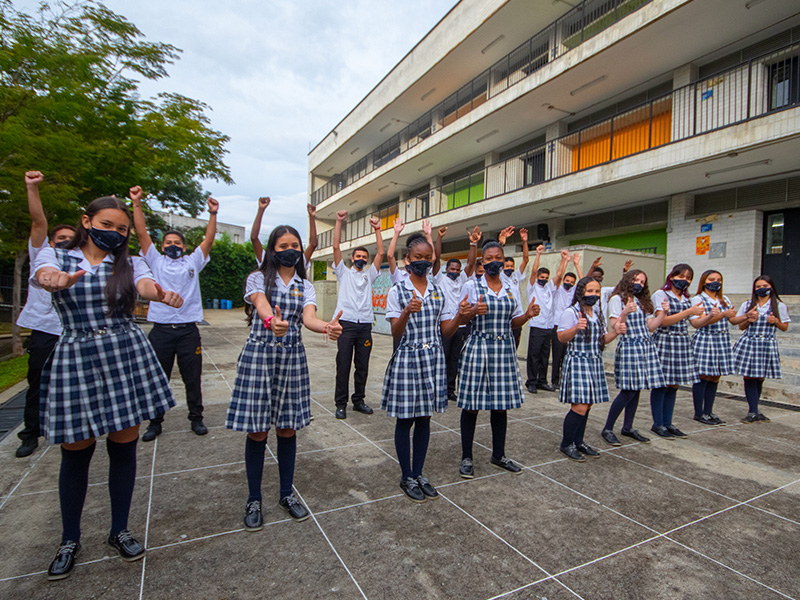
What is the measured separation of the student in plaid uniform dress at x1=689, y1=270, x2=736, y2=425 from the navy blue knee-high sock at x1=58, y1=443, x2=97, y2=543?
233 inches

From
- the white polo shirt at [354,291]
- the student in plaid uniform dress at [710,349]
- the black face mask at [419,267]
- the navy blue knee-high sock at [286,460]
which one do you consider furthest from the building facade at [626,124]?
the navy blue knee-high sock at [286,460]

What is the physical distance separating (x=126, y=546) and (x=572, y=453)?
342 centimetres

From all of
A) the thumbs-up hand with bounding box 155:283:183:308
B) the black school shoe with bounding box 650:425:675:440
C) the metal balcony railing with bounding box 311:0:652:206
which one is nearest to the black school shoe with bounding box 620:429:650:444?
the black school shoe with bounding box 650:425:675:440

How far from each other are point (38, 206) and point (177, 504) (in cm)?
207

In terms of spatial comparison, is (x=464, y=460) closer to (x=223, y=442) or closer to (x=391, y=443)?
(x=391, y=443)

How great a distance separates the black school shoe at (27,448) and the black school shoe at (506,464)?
4035mm

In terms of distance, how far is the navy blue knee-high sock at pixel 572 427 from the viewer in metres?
3.91

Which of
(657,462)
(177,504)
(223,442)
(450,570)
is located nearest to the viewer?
(450,570)

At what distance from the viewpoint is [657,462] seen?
152 inches

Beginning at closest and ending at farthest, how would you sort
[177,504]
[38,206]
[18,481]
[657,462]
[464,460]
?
[38,206]
[177,504]
[18,481]
[464,460]
[657,462]

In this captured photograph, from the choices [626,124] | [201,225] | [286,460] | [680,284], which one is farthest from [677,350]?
[201,225]

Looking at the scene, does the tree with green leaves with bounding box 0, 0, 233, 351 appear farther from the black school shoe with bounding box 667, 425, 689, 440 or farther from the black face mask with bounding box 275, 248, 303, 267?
the black school shoe with bounding box 667, 425, 689, 440

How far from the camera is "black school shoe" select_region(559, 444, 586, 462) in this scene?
12.7ft

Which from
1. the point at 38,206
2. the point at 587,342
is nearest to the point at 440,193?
the point at 587,342
